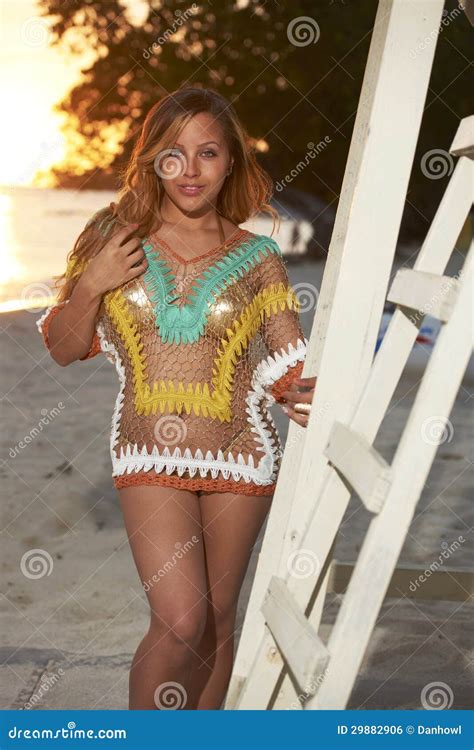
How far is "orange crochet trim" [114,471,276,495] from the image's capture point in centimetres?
271

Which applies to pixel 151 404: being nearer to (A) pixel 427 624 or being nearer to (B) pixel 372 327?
(B) pixel 372 327

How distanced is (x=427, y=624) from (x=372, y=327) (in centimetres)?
218

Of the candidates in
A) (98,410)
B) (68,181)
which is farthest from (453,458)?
(68,181)

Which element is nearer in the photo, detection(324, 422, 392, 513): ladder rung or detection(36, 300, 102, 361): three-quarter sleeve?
detection(324, 422, 392, 513): ladder rung

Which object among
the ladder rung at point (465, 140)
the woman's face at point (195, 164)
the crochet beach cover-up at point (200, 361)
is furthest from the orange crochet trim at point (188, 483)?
the ladder rung at point (465, 140)

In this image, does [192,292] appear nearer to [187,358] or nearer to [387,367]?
[187,358]

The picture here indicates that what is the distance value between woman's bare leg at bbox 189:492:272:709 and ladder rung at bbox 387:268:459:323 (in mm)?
754

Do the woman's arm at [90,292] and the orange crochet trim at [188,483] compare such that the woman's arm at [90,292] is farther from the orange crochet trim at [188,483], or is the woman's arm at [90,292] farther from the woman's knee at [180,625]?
the woman's knee at [180,625]

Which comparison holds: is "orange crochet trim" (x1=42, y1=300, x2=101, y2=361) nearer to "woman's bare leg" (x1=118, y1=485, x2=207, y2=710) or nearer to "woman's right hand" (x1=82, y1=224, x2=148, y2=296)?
"woman's right hand" (x1=82, y1=224, x2=148, y2=296)

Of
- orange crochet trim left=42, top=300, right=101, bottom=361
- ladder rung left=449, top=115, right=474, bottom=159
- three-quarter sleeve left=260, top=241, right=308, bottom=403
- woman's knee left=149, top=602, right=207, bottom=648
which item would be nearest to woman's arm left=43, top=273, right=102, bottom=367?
orange crochet trim left=42, top=300, right=101, bottom=361

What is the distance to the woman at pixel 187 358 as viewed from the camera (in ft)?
8.77

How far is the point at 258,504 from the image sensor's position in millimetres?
2803

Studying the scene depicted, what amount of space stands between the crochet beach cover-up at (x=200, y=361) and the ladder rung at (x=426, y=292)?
615 mm

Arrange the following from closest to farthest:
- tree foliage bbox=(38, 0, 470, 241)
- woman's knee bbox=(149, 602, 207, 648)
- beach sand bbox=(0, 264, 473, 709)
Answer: woman's knee bbox=(149, 602, 207, 648)
beach sand bbox=(0, 264, 473, 709)
tree foliage bbox=(38, 0, 470, 241)
